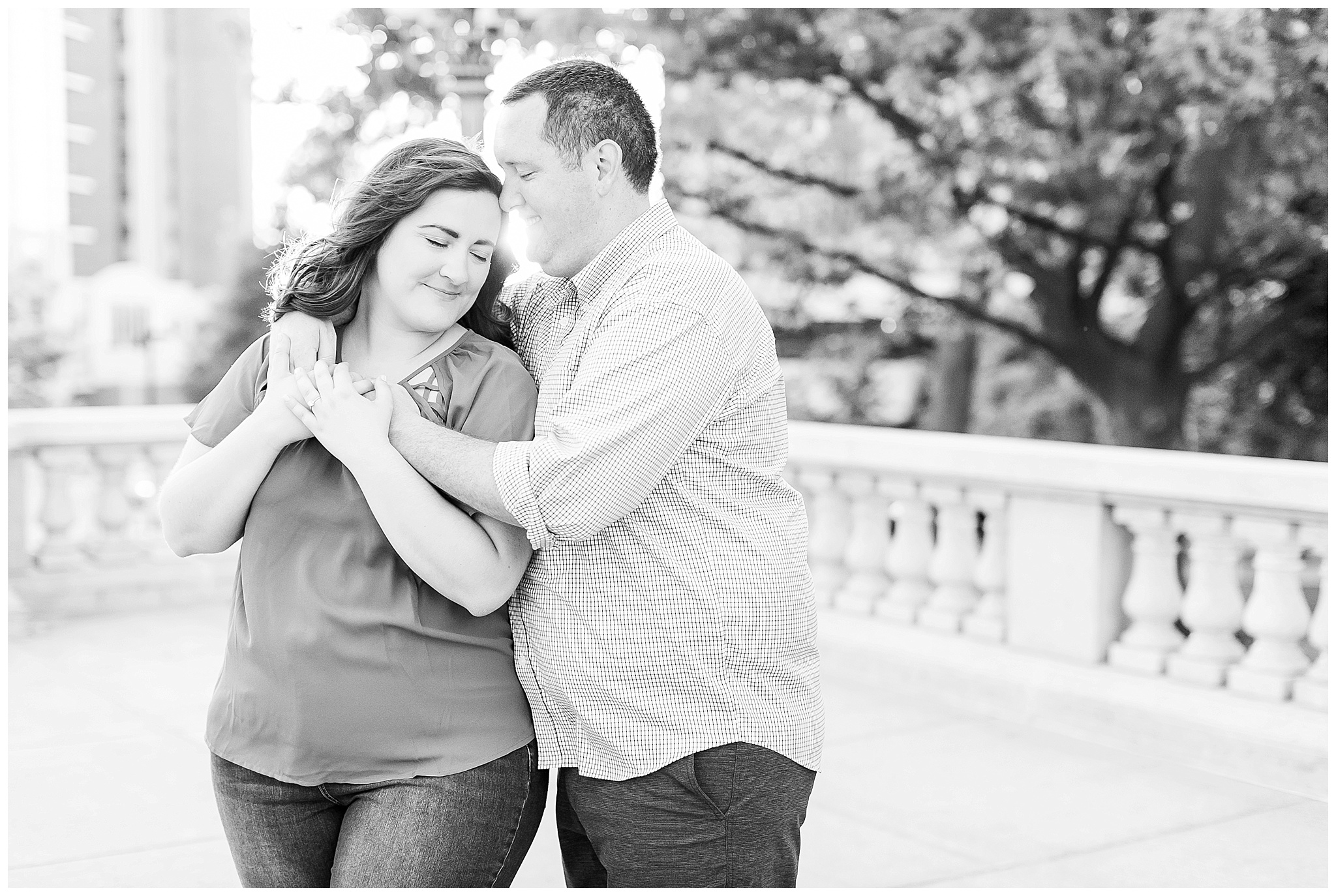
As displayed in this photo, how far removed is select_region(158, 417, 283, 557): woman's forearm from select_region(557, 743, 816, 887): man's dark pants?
27.4 inches

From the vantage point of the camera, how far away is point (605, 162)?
7.49ft

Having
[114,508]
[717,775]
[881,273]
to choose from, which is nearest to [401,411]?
[717,775]

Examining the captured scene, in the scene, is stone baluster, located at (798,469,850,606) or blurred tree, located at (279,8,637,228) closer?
blurred tree, located at (279,8,637,228)

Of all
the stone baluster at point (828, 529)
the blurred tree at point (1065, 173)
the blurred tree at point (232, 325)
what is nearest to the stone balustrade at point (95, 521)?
the stone baluster at point (828, 529)

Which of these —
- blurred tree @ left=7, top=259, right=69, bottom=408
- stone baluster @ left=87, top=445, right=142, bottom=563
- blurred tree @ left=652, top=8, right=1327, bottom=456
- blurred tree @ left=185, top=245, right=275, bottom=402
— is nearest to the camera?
stone baluster @ left=87, top=445, right=142, bottom=563

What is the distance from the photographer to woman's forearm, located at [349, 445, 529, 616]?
2004 millimetres

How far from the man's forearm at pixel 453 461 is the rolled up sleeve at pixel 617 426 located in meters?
0.02

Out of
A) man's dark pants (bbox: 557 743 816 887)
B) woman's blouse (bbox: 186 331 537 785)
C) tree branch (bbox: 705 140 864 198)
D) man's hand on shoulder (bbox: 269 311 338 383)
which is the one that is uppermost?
tree branch (bbox: 705 140 864 198)

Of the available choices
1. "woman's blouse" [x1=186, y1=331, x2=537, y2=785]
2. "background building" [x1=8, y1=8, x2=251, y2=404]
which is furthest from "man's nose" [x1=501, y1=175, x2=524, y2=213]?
"background building" [x1=8, y1=8, x2=251, y2=404]

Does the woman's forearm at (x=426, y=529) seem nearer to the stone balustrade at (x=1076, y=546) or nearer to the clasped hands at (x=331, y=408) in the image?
the clasped hands at (x=331, y=408)

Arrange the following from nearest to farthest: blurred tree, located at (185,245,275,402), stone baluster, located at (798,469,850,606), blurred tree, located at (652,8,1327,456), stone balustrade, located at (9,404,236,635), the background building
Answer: stone baluster, located at (798,469,850,606)
stone balustrade, located at (9,404,236,635)
blurred tree, located at (652,8,1327,456)
blurred tree, located at (185,245,275,402)
the background building

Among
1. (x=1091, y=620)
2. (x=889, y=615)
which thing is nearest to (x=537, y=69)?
(x=1091, y=620)

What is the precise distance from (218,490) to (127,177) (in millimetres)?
57864

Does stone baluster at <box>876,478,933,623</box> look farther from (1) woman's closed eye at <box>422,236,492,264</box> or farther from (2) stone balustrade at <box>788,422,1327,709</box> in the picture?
(1) woman's closed eye at <box>422,236,492,264</box>
